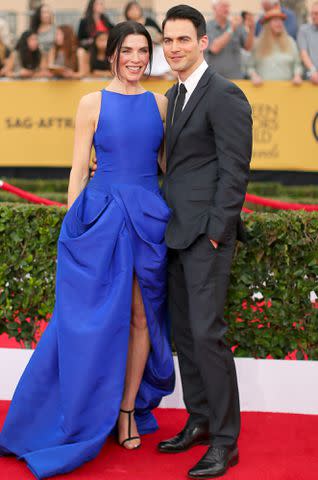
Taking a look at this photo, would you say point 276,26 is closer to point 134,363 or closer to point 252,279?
point 252,279

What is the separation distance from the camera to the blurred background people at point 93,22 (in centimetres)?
1025

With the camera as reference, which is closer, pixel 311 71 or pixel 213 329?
pixel 213 329

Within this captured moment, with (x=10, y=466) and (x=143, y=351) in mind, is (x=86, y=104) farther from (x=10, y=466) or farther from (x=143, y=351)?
(x=10, y=466)

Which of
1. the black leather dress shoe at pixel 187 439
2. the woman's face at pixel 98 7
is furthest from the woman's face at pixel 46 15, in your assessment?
the black leather dress shoe at pixel 187 439

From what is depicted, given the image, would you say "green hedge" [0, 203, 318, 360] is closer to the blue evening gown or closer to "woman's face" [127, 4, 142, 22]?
the blue evening gown

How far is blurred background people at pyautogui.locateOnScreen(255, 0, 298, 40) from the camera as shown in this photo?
33.2 ft

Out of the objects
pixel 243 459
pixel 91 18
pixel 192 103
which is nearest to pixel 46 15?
pixel 91 18

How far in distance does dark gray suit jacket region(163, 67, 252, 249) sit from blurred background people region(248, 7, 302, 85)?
20.7 feet

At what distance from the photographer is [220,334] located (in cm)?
384

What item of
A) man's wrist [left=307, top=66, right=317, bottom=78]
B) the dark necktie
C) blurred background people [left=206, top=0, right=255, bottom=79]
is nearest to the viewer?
the dark necktie

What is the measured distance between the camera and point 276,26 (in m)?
10.1

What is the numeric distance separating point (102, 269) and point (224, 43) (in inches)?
258

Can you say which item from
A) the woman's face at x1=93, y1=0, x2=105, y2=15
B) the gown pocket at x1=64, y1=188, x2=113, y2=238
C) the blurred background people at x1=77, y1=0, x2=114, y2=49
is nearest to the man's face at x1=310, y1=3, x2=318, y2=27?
the blurred background people at x1=77, y1=0, x2=114, y2=49

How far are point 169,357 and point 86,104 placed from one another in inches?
54.3
